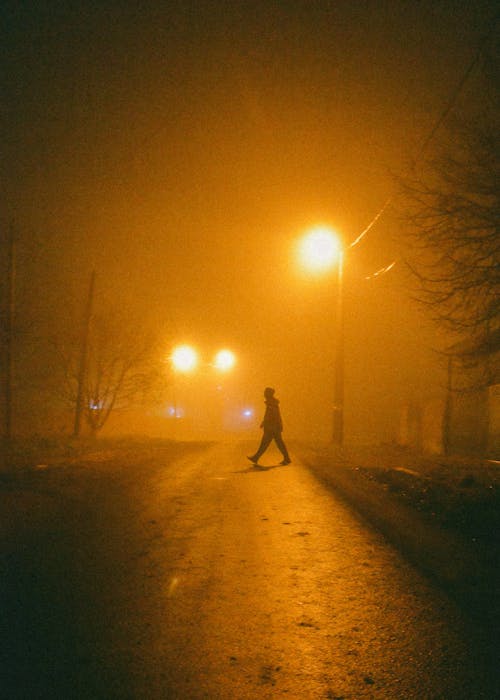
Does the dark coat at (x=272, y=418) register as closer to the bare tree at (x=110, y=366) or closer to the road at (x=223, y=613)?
the road at (x=223, y=613)

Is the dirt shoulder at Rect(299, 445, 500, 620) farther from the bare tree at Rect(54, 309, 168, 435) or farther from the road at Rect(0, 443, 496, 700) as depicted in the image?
the bare tree at Rect(54, 309, 168, 435)

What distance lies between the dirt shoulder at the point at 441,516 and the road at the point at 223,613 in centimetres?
27

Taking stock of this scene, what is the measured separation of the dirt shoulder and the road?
0.27 metres

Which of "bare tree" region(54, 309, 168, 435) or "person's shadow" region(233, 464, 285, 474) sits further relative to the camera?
"bare tree" region(54, 309, 168, 435)

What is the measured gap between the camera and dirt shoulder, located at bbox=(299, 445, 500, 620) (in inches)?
162

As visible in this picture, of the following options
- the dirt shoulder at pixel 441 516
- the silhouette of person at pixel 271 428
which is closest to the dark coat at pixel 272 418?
the silhouette of person at pixel 271 428

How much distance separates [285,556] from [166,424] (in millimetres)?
48757

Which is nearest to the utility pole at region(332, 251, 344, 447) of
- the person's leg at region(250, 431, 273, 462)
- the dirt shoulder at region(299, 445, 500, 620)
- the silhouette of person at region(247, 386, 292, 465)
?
the dirt shoulder at region(299, 445, 500, 620)

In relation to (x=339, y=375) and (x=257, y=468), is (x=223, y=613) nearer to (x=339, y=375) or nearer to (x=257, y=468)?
(x=257, y=468)

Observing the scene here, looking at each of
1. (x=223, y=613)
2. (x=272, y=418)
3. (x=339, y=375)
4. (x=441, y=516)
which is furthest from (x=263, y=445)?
(x=339, y=375)

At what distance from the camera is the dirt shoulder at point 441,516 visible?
4109 millimetres

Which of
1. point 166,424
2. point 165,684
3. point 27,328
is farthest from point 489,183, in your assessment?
point 166,424

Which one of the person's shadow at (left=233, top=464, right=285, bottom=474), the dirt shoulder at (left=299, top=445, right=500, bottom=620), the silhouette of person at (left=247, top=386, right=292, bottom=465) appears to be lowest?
the person's shadow at (left=233, top=464, right=285, bottom=474)

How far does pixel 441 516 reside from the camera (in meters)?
6.62
